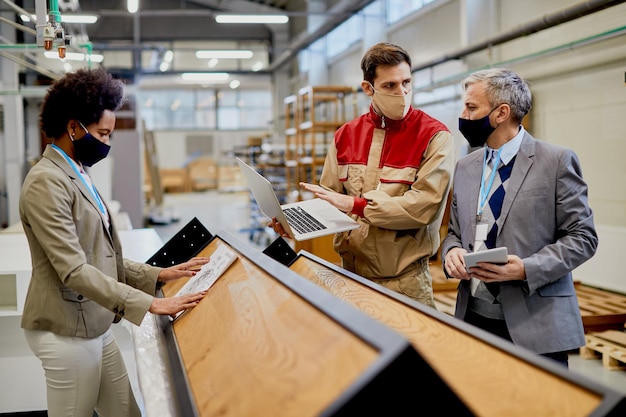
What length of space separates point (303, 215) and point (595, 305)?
3832 millimetres

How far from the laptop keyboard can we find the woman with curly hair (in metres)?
0.54

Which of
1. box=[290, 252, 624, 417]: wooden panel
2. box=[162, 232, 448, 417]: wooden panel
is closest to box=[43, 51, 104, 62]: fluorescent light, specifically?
box=[162, 232, 448, 417]: wooden panel

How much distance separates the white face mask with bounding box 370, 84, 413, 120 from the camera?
2.42 metres

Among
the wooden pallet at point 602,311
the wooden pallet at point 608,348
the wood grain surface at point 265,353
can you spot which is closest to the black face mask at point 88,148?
the wood grain surface at point 265,353

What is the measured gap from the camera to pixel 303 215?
2.57 m

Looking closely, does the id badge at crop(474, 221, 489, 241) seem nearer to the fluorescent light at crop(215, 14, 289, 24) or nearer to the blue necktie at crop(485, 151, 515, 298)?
the blue necktie at crop(485, 151, 515, 298)

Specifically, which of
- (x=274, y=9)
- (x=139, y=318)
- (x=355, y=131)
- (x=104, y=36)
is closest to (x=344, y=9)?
(x=274, y=9)

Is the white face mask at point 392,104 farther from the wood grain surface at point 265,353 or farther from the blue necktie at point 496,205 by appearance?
the wood grain surface at point 265,353

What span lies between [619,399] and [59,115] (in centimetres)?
181

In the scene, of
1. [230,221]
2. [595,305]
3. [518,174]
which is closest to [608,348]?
[595,305]

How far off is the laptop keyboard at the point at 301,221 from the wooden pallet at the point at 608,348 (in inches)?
118

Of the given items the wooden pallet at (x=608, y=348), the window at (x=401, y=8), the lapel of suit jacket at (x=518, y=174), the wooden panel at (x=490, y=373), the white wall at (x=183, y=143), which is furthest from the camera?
the white wall at (x=183, y=143)

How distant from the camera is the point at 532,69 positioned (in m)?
7.57

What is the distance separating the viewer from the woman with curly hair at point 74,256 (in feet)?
6.33
